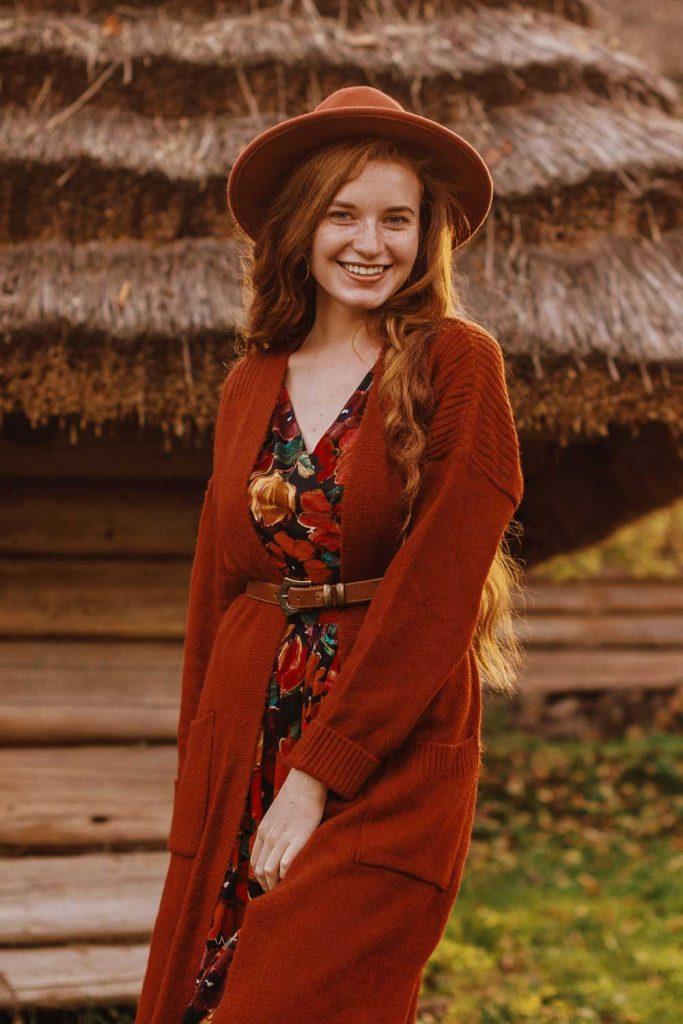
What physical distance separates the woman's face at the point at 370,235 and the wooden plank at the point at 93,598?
2.37 metres

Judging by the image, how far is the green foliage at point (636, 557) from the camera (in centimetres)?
800

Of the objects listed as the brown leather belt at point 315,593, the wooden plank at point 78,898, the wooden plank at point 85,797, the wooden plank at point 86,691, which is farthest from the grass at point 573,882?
the brown leather belt at point 315,593

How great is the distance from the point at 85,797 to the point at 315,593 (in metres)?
2.30

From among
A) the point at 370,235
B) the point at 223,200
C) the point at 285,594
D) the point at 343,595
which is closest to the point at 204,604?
the point at 285,594

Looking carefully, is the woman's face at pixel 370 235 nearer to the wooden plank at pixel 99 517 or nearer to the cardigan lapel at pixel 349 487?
the cardigan lapel at pixel 349 487

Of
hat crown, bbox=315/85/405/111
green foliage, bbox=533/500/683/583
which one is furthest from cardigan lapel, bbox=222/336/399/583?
green foliage, bbox=533/500/683/583

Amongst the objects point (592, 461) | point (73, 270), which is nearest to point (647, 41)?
point (592, 461)

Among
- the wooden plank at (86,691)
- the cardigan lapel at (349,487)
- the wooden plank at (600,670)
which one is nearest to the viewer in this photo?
the cardigan lapel at (349,487)

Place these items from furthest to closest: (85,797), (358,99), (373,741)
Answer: (85,797) < (358,99) < (373,741)

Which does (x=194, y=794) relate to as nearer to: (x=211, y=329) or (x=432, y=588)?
(x=432, y=588)

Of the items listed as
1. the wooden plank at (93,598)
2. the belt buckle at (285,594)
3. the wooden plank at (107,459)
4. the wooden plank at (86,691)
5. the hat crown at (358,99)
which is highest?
the hat crown at (358,99)

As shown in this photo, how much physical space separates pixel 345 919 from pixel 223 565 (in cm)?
70

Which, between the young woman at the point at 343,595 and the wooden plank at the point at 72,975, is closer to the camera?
the young woman at the point at 343,595

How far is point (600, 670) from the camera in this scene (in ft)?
29.2
